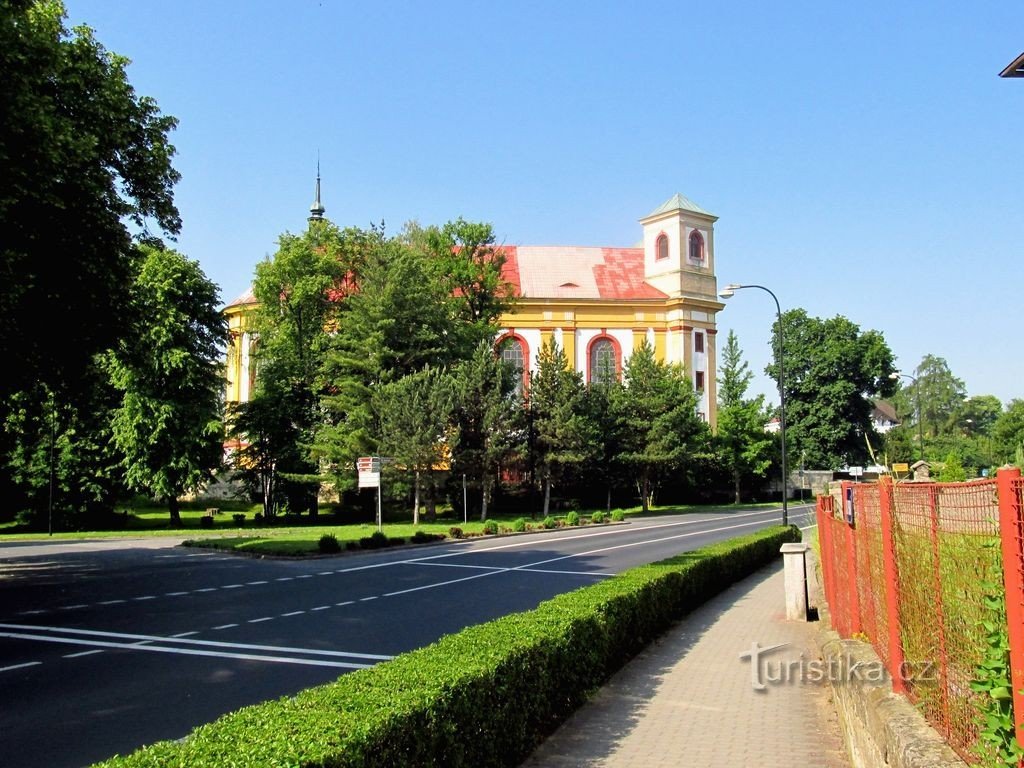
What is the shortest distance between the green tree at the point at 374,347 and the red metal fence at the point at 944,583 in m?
42.8

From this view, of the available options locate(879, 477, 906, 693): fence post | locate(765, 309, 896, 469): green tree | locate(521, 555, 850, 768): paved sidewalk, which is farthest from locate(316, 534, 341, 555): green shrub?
locate(765, 309, 896, 469): green tree

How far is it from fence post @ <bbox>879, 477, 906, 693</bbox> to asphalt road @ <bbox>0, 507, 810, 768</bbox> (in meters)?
5.69

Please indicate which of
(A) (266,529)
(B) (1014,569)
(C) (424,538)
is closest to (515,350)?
(A) (266,529)

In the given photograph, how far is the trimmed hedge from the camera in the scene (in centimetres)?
401

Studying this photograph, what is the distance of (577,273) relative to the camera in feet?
251

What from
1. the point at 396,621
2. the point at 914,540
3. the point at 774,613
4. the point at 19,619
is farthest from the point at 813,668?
the point at 19,619

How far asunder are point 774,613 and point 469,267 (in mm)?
47643

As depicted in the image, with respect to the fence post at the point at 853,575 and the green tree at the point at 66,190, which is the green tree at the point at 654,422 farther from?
the fence post at the point at 853,575

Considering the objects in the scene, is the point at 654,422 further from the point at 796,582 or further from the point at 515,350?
the point at 796,582

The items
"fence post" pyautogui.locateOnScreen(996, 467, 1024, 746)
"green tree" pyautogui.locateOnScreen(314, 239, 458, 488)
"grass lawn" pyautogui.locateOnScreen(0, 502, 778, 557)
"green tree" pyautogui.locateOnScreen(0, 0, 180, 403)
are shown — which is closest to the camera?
"fence post" pyautogui.locateOnScreen(996, 467, 1024, 746)

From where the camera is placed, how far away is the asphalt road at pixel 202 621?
8219 millimetres

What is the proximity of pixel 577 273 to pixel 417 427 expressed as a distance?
116 feet

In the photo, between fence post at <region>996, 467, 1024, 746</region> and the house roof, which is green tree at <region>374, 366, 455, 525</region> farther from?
fence post at <region>996, 467, 1024, 746</region>

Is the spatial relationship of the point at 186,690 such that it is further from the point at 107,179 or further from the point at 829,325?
the point at 829,325
